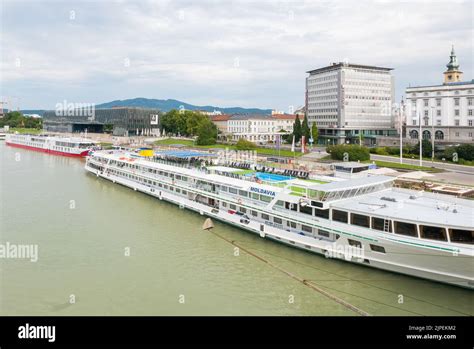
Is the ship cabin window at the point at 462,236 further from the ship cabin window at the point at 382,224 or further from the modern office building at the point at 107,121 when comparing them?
the modern office building at the point at 107,121

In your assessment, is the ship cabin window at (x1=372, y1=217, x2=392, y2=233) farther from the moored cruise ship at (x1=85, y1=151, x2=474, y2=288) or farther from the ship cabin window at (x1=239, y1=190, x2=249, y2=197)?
the ship cabin window at (x1=239, y1=190, x2=249, y2=197)

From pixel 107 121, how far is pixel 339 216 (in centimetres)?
13453

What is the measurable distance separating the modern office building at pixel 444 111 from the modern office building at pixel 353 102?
18307 mm

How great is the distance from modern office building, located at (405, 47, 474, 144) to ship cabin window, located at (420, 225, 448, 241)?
182 ft

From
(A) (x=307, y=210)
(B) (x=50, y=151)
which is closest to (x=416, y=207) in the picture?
(A) (x=307, y=210)

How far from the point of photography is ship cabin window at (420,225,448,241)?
18606mm

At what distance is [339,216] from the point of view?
22.2 metres

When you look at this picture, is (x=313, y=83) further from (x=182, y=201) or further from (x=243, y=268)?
(x=243, y=268)

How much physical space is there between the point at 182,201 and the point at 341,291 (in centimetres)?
1849

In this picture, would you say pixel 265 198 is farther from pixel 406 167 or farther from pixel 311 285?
pixel 406 167

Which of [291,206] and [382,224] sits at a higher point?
[291,206]

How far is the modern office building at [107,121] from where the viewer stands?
13575 centimetres

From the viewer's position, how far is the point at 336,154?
2297 inches
